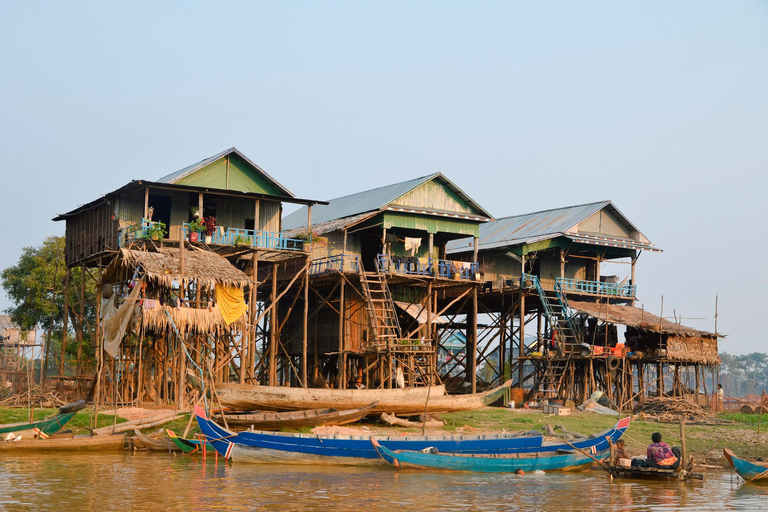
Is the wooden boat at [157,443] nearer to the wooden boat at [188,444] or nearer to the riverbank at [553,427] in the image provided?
the wooden boat at [188,444]

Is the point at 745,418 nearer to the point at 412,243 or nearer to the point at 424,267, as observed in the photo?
the point at 424,267

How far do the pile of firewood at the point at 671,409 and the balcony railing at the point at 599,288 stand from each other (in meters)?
7.33

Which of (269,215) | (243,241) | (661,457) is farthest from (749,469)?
(269,215)

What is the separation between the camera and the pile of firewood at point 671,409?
102ft

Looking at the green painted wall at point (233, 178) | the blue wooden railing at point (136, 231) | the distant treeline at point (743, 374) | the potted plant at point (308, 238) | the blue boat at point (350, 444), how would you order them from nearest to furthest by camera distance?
the blue boat at point (350, 444)
the blue wooden railing at point (136, 231)
the green painted wall at point (233, 178)
the potted plant at point (308, 238)
the distant treeline at point (743, 374)

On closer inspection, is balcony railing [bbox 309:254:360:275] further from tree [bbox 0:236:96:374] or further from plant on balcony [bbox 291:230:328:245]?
tree [bbox 0:236:96:374]

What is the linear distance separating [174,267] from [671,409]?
17.0 metres

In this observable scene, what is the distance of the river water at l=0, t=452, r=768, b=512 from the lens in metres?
16.5

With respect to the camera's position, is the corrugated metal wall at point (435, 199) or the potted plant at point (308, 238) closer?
the potted plant at point (308, 238)

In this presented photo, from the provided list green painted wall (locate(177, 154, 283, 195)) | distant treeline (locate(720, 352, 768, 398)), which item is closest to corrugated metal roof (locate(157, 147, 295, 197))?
green painted wall (locate(177, 154, 283, 195))

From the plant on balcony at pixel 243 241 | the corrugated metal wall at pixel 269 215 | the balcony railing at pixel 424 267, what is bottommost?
the balcony railing at pixel 424 267

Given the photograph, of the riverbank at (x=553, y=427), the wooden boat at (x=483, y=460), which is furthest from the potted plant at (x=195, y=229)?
the wooden boat at (x=483, y=460)

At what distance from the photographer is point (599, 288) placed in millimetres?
39688

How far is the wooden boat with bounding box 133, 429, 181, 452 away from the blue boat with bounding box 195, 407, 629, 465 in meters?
2.01
